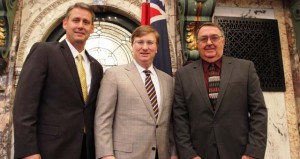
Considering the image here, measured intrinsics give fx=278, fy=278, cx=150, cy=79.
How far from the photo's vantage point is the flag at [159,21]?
2.86m

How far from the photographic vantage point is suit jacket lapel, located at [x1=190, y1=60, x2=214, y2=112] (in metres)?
1.79

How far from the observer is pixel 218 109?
1.76 meters

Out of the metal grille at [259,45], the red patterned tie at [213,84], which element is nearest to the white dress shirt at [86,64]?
the red patterned tie at [213,84]

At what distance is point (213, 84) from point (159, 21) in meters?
1.32

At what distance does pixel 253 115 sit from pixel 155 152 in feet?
2.18

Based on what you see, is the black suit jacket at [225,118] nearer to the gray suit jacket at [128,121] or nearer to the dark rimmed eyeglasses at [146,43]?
the gray suit jacket at [128,121]

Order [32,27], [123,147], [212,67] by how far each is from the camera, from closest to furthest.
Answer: [123,147]
[212,67]
[32,27]

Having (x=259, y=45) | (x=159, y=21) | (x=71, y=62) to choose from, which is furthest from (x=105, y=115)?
(x=259, y=45)

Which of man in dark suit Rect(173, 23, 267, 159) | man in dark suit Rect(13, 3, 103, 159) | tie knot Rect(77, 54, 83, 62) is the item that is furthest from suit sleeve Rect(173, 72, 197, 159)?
tie knot Rect(77, 54, 83, 62)

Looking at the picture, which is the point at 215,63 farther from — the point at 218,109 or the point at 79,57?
the point at 79,57

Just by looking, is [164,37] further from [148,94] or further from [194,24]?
[148,94]

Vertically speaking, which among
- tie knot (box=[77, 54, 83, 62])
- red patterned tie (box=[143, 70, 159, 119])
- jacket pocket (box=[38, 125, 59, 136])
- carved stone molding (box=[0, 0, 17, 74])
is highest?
carved stone molding (box=[0, 0, 17, 74])

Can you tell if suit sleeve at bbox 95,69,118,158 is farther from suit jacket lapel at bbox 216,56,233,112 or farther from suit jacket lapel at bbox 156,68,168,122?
suit jacket lapel at bbox 216,56,233,112

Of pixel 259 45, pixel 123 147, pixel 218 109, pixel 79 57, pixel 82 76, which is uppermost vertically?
pixel 259 45
